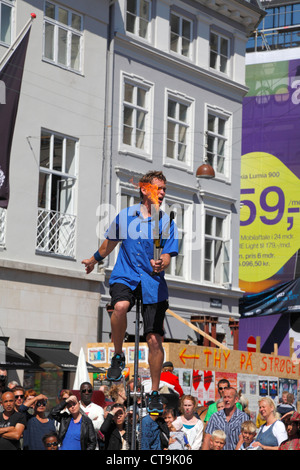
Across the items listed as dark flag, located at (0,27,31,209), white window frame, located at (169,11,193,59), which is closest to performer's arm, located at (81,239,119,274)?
dark flag, located at (0,27,31,209)

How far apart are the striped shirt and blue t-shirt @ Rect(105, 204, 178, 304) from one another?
13.1ft

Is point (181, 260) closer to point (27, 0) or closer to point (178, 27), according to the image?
point (178, 27)

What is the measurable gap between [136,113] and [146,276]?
19.4 meters

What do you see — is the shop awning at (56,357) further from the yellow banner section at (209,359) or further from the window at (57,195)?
the window at (57,195)

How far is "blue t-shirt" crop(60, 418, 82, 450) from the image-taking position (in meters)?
10.5

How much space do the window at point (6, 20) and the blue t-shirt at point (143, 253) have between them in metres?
15.5

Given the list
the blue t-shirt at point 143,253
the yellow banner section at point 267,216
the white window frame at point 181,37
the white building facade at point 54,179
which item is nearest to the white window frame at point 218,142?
the white window frame at point 181,37

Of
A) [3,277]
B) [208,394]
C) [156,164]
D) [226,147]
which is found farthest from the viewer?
[226,147]

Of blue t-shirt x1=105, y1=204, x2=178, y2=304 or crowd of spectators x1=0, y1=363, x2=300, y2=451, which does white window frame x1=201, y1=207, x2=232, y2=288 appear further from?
blue t-shirt x1=105, y1=204, x2=178, y2=304

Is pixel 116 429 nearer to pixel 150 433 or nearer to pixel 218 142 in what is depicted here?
pixel 150 433

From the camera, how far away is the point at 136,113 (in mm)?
26422

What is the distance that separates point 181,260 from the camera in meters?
28.0

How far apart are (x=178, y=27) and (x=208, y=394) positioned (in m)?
13.0
